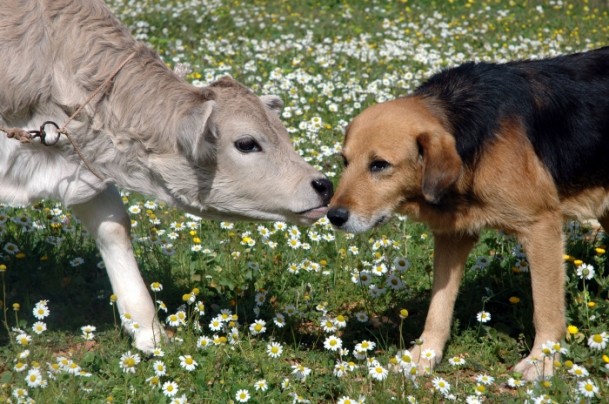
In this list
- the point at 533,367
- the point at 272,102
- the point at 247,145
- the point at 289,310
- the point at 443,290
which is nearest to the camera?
the point at 247,145

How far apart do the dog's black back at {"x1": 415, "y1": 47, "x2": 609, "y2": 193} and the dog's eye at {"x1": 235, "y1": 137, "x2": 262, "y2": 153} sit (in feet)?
3.92

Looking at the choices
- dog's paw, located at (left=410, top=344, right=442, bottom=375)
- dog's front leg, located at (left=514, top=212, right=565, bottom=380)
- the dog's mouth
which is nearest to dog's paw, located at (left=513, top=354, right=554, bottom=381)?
dog's front leg, located at (left=514, top=212, right=565, bottom=380)

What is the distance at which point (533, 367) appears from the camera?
514 cm

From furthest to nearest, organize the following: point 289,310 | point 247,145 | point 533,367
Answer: point 289,310 → point 533,367 → point 247,145

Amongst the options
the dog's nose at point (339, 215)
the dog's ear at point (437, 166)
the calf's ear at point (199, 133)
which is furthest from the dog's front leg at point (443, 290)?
the calf's ear at point (199, 133)

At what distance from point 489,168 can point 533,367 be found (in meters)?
1.18

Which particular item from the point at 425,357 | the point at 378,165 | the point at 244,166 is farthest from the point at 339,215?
the point at 425,357

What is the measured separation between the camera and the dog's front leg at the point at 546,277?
5.21m

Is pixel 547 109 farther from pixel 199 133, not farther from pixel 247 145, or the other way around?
pixel 199 133

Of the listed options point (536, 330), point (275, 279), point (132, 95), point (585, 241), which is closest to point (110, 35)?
point (132, 95)

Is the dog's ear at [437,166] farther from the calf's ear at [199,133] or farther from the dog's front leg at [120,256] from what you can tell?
the dog's front leg at [120,256]

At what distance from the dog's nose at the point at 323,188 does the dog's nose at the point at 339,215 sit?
77 mm

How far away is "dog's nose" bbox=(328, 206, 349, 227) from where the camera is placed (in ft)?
16.6

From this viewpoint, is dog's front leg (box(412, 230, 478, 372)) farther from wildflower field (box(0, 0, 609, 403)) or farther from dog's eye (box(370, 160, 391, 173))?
dog's eye (box(370, 160, 391, 173))
